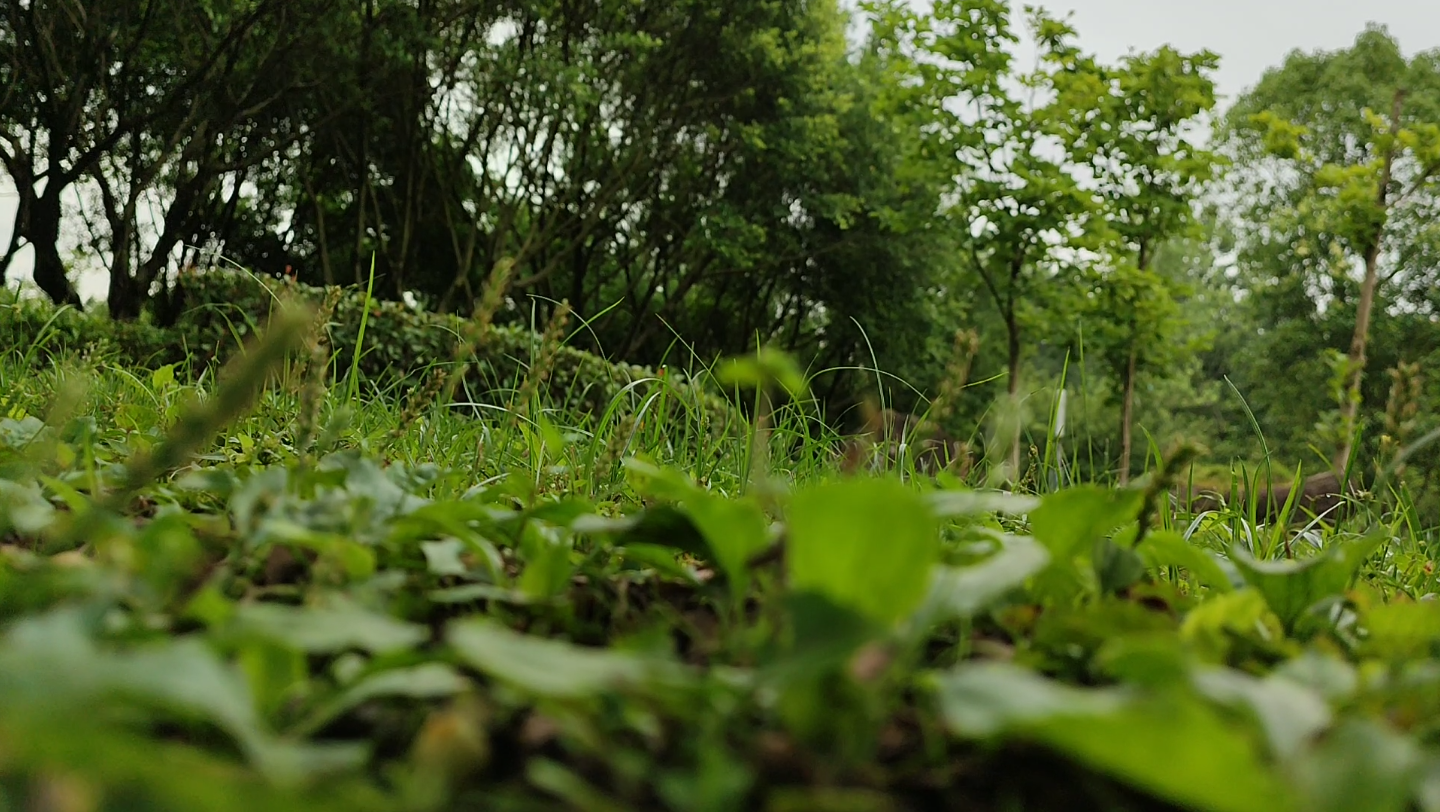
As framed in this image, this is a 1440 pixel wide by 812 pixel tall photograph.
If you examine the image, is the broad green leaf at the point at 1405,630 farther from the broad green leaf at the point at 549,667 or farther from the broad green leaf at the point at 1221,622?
the broad green leaf at the point at 549,667

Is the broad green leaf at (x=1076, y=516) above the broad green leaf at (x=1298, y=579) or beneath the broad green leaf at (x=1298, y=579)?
above

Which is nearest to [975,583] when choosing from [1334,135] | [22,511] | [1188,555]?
[1188,555]

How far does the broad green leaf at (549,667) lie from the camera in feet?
1.35

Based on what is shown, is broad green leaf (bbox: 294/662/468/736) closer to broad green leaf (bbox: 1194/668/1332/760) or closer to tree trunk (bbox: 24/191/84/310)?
broad green leaf (bbox: 1194/668/1332/760)

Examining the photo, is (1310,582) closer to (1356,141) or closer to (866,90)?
(866,90)

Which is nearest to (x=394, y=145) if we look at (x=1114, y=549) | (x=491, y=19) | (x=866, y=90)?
(x=491, y=19)

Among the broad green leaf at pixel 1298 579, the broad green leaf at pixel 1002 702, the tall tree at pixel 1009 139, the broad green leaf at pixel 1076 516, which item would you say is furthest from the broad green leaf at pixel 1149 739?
the tall tree at pixel 1009 139

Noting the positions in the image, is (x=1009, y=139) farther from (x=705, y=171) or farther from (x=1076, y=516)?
(x=1076, y=516)

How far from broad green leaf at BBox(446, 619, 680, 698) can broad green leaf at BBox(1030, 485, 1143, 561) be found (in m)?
0.48

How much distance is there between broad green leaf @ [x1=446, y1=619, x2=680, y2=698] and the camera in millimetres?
411

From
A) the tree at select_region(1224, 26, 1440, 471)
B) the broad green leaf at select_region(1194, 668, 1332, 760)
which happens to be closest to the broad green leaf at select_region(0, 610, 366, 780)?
the broad green leaf at select_region(1194, 668, 1332, 760)

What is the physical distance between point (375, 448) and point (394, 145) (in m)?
14.6

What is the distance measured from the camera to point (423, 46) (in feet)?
40.8

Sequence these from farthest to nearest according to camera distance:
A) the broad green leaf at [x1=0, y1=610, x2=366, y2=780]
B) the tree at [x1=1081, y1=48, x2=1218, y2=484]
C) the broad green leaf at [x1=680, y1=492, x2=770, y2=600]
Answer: the tree at [x1=1081, y1=48, x2=1218, y2=484]
the broad green leaf at [x1=680, y1=492, x2=770, y2=600]
the broad green leaf at [x1=0, y1=610, x2=366, y2=780]
